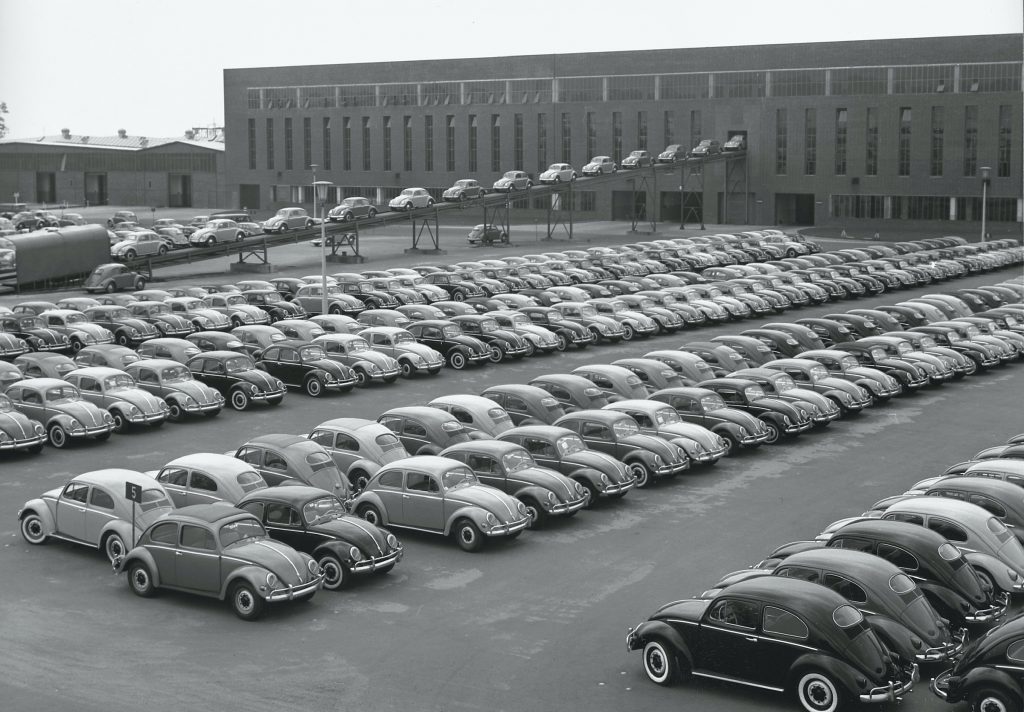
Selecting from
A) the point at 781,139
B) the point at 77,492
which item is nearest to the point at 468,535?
the point at 77,492

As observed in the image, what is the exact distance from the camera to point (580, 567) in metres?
20.1

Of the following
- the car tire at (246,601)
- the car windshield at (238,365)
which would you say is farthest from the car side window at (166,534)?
the car windshield at (238,365)

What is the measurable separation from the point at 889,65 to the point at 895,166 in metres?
7.29

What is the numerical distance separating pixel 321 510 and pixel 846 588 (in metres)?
8.18

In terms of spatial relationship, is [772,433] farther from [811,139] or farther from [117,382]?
[811,139]

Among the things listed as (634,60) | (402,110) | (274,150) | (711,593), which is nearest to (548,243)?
(634,60)

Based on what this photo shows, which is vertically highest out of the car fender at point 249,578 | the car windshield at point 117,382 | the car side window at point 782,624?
the car windshield at point 117,382

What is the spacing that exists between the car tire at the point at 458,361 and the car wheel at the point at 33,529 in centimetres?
1839

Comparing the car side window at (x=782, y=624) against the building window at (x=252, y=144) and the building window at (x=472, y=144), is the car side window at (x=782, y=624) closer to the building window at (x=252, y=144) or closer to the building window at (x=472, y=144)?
the building window at (x=472, y=144)

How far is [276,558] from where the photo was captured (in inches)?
711

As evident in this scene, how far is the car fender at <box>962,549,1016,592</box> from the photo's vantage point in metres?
18.2

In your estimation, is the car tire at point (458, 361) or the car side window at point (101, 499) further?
the car tire at point (458, 361)

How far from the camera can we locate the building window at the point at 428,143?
357 feet

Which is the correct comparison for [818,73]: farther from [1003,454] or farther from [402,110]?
[1003,454]
